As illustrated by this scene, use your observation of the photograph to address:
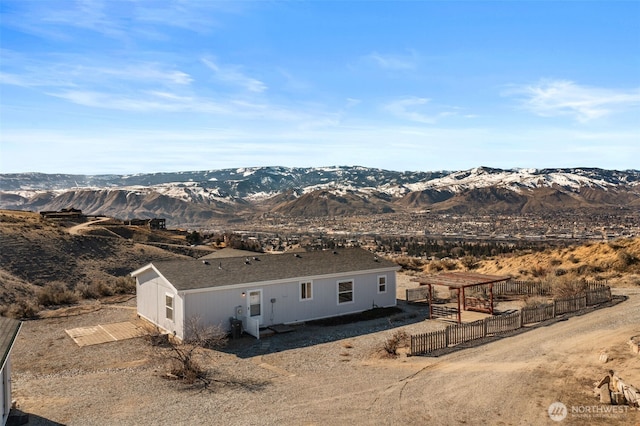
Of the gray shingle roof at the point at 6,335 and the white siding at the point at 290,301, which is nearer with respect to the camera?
the gray shingle roof at the point at 6,335

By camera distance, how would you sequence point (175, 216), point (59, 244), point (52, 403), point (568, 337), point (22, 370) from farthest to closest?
point (175, 216) → point (59, 244) → point (568, 337) → point (22, 370) → point (52, 403)

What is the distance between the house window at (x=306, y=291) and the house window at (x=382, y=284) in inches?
164

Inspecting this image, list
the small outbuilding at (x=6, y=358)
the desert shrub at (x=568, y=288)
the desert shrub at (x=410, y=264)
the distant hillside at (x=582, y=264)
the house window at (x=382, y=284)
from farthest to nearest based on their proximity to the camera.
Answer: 1. the desert shrub at (x=410, y=264)
2. the distant hillside at (x=582, y=264)
3. the desert shrub at (x=568, y=288)
4. the house window at (x=382, y=284)
5. the small outbuilding at (x=6, y=358)

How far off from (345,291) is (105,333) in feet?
34.0

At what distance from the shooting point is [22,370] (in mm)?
16156

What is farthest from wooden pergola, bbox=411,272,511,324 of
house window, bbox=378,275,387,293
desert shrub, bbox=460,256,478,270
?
desert shrub, bbox=460,256,478,270

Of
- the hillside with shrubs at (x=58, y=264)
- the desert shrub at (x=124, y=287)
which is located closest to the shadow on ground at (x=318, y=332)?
the hillside with shrubs at (x=58, y=264)

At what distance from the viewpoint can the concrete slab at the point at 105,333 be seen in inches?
776

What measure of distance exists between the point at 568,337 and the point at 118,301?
22.2m

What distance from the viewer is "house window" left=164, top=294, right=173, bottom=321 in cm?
2042

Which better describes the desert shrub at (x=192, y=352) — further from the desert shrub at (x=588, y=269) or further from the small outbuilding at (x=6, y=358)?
the desert shrub at (x=588, y=269)

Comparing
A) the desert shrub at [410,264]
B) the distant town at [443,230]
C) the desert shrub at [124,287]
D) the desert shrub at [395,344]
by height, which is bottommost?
the distant town at [443,230]

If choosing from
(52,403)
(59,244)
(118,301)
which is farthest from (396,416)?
(59,244)

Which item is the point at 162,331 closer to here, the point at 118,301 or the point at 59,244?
the point at 118,301
